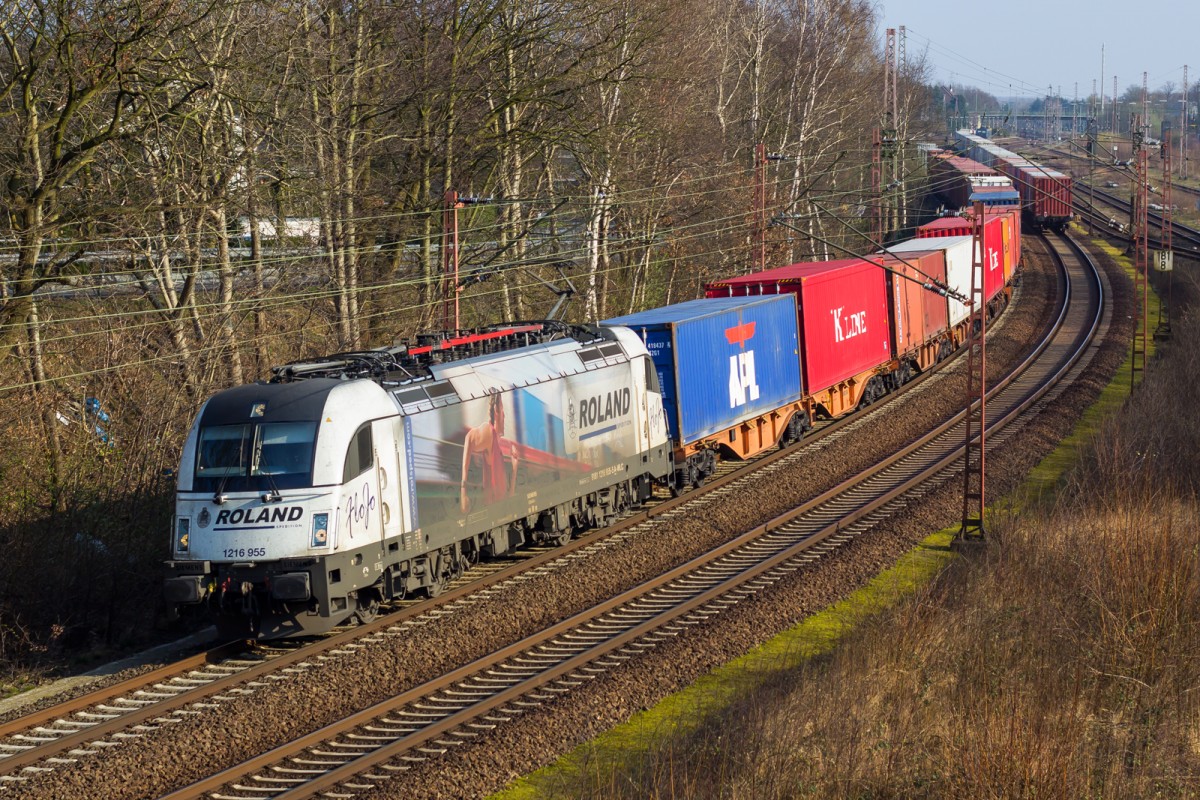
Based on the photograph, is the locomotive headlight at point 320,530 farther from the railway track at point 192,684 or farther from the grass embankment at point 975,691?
the grass embankment at point 975,691

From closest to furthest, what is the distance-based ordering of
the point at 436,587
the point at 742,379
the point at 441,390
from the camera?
the point at 441,390 < the point at 436,587 < the point at 742,379

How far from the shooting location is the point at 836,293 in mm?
26594

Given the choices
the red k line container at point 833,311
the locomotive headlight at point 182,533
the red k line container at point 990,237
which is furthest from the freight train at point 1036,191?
the locomotive headlight at point 182,533

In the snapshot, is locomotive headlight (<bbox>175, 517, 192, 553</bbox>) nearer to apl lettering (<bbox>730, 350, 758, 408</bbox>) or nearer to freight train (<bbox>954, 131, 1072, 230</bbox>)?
apl lettering (<bbox>730, 350, 758, 408</bbox>)

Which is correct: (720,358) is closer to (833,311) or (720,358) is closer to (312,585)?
Answer: (833,311)

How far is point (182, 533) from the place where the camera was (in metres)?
13.8

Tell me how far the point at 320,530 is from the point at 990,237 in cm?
3354

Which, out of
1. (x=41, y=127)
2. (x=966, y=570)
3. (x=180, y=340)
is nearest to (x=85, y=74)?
(x=41, y=127)

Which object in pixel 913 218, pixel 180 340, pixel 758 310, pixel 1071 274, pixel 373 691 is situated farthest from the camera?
pixel 913 218

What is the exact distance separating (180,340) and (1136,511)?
1433 centimetres

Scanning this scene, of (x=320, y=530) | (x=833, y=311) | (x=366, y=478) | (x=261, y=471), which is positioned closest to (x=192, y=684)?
(x=320, y=530)

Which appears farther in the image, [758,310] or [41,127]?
[758,310]

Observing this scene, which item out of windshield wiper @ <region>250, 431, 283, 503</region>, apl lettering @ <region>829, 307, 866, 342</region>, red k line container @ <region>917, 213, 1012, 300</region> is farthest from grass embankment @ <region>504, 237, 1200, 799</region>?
red k line container @ <region>917, 213, 1012, 300</region>

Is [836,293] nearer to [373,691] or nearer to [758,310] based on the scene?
[758,310]
